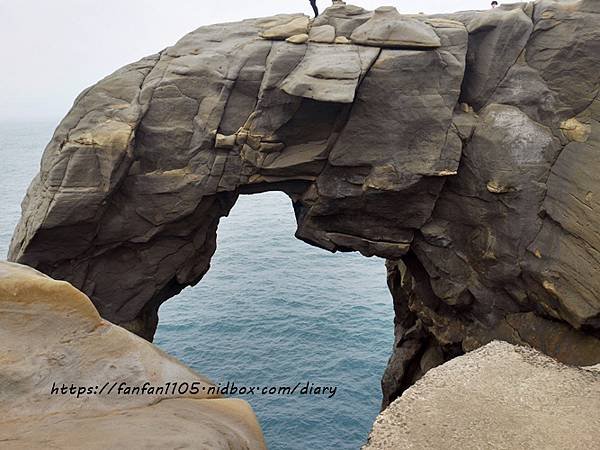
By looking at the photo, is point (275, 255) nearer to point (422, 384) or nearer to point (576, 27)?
Result: point (576, 27)

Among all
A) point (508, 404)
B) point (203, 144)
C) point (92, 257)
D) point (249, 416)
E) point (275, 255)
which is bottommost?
point (275, 255)

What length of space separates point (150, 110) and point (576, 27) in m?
16.6

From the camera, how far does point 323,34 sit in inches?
765

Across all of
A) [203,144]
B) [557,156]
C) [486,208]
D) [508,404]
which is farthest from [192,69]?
[508,404]

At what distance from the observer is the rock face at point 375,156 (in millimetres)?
17641

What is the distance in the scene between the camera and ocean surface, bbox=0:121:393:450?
93.5 ft

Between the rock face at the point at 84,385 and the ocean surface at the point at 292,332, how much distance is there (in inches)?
768

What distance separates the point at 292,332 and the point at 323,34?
2369 cm

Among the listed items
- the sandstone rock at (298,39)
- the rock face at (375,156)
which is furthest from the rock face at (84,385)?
the sandstone rock at (298,39)

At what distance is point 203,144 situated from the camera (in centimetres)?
1966

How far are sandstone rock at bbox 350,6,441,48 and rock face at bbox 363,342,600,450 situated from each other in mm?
12240

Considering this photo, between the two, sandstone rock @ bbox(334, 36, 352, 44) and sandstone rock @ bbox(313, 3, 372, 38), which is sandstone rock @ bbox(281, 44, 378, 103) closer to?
sandstone rock @ bbox(334, 36, 352, 44)

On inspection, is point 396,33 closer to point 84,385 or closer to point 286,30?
point 286,30

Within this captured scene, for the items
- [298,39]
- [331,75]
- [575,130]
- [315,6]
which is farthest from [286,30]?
[575,130]
